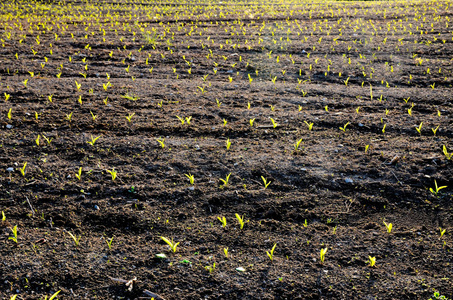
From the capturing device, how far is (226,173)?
287 cm

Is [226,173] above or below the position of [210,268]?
above

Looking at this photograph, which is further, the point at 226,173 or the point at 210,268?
the point at 226,173

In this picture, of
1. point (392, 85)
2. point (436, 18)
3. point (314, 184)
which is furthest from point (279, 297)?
point (436, 18)

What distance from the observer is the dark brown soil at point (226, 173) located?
2.00 meters

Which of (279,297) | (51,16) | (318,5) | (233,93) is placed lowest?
(279,297)

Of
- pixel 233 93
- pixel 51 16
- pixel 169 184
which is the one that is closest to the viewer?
pixel 169 184

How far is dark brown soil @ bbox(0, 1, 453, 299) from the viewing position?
200 centimetres

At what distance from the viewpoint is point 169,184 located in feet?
8.93

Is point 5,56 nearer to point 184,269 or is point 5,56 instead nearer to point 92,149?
point 92,149

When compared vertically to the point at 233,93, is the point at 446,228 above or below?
below

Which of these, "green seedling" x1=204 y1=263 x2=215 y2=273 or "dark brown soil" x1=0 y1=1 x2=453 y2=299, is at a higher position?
"dark brown soil" x1=0 y1=1 x2=453 y2=299

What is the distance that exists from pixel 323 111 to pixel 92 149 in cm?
265

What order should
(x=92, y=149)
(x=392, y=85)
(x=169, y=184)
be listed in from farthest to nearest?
(x=392, y=85) < (x=92, y=149) < (x=169, y=184)

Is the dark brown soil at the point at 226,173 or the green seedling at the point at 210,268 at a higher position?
the dark brown soil at the point at 226,173
